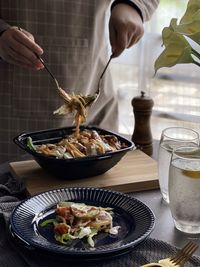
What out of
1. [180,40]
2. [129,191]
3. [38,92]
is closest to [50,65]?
[38,92]

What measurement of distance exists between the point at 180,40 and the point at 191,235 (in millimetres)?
356

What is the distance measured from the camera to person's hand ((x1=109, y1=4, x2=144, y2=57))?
1522 mm

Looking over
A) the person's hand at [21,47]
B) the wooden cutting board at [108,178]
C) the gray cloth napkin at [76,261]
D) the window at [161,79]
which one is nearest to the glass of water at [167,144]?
the wooden cutting board at [108,178]

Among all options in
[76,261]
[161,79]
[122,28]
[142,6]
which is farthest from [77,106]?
[161,79]

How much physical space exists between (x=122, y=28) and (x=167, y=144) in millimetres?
571

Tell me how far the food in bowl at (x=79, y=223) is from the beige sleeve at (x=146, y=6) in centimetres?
88

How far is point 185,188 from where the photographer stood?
891 mm

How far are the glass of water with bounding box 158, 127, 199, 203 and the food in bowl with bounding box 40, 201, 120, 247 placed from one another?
176 millimetres

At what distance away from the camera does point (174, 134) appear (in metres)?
1.12

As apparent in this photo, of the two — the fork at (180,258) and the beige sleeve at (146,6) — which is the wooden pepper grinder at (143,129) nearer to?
the beige sleeve at (146,6)

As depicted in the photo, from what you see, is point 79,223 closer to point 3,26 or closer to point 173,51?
point 173,51

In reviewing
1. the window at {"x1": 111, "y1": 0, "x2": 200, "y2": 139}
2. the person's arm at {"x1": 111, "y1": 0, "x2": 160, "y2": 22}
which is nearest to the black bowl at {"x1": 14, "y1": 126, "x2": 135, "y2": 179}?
the person's arm at {"x1": 111, "y1": 0, "x2": 160, "y2": 22}

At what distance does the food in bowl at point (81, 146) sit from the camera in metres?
1.16

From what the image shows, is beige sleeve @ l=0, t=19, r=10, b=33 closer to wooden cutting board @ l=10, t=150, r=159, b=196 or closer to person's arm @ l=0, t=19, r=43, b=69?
person's arm @ l=0, t=19, r=43, b=69
